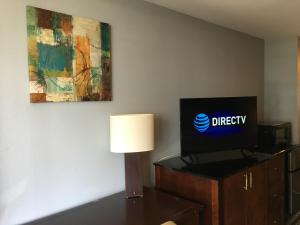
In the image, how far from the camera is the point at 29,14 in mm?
1602

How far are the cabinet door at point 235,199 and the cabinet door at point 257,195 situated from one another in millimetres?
88

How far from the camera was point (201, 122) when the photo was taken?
240 cm

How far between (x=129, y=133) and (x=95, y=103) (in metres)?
0.36

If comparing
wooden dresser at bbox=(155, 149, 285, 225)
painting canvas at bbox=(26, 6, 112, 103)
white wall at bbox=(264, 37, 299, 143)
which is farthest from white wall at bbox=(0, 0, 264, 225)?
white wall at bbox=(264, 37, 299, 143)

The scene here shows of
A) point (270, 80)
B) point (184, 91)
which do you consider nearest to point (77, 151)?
point (184, 91)

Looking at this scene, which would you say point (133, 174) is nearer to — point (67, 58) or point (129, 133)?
point (129, 133)

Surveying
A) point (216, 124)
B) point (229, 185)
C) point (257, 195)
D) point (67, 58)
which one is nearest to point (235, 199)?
point (229, 185)

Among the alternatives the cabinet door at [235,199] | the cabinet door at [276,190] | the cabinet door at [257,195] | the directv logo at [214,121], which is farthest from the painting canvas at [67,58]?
the cabinet door at [276,190]

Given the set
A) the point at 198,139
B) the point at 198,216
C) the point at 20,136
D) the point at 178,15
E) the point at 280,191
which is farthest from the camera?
the point at 280,191

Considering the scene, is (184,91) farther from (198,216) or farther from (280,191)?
(280,191)

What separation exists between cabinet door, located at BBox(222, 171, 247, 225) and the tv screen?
1.34 ft

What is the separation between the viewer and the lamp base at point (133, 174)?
195 cm

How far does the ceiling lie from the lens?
231 cm

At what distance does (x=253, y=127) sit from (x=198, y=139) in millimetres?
695
